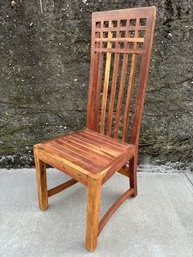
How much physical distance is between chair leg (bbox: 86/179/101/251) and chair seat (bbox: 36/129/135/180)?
6cm

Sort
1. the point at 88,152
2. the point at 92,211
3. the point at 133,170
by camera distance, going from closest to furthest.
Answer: the point at 92,211 < the point at 88,152 < the point at 133,170

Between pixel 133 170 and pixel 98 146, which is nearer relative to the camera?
pixel 98 146

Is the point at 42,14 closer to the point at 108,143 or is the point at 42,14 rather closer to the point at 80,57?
the point at 80,57

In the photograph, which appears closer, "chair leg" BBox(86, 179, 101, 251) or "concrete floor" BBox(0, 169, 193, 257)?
"chair leg" BBox(86, 179, 101, 251)

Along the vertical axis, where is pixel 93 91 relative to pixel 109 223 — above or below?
above

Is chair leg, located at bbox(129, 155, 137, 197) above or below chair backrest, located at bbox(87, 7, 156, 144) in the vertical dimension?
below

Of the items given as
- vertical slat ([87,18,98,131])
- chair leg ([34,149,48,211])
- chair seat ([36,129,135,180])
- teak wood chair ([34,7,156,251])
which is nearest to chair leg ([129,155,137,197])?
teak wood chair ([34,7,156,251])

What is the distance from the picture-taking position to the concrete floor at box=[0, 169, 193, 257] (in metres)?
1.16

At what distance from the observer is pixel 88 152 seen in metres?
1.17

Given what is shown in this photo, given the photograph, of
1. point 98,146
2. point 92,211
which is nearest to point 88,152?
point 98,146

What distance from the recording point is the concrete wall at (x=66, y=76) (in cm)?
151

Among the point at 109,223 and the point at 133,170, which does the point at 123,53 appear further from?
the point at 109,223

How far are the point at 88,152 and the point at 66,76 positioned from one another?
0.75 meters

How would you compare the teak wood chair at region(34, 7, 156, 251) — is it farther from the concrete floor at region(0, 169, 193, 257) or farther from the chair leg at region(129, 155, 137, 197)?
the concrete floor at region(0, 169, 193, 257)
